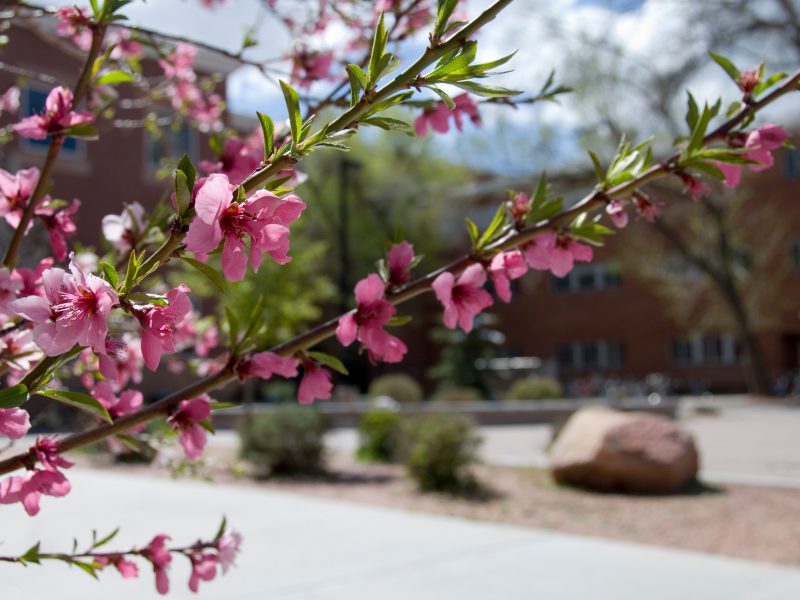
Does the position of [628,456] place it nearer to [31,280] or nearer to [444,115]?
[444,115]

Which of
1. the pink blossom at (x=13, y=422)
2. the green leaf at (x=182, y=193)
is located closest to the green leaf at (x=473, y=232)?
the green leaf at (x=182, y=193)

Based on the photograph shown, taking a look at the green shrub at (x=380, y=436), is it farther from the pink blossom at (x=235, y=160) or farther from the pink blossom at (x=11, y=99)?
the pink blossom at (x=235, y=160)

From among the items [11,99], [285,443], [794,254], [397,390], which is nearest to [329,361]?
[11,99]

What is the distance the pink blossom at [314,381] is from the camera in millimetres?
1541

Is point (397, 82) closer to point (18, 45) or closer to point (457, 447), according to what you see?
point (457, 447)

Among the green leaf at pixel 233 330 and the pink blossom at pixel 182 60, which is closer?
the green leaf at pixel 233 330

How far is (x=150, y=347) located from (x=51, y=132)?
0.87 meters

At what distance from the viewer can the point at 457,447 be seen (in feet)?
31.8

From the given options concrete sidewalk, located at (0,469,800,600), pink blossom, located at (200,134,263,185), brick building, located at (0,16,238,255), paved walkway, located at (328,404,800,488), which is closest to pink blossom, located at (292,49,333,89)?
pink blossom, located at (200,134,263,185)

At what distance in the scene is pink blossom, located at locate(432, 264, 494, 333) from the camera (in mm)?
1468

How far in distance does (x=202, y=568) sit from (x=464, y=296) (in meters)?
0.90

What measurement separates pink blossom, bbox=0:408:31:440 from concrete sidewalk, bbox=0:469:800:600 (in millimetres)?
3829

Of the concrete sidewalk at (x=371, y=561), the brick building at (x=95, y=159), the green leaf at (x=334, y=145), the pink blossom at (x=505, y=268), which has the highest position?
the brick building at (x=95, y=159)

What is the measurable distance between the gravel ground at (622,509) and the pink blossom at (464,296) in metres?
5.59
